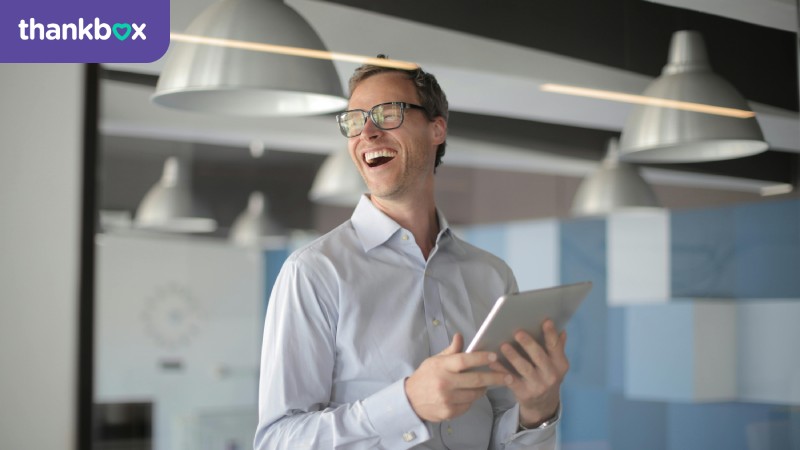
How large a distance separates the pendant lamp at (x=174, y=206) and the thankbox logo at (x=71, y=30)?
0.43 m

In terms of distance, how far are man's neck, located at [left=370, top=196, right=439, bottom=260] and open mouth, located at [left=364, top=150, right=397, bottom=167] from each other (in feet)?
0.32

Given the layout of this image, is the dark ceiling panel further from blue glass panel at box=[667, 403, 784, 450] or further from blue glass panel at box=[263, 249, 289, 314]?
blue glass panel at box=[667, 403, 784, 450]

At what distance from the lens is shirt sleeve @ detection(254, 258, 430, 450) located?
1.91 meters

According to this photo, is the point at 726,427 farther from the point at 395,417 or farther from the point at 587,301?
the point at 395,417

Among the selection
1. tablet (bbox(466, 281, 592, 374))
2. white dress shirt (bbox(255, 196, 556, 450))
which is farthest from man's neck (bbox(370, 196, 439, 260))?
tablet (bbox(466, 281, 592, 374))

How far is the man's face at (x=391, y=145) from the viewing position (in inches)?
86.0

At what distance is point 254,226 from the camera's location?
10.1 ft

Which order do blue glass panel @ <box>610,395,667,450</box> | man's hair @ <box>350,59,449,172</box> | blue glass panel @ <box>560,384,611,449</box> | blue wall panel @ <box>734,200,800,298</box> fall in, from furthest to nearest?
blue wall panel @ <box>734,200,800,298</box> < blue glass panel @ <box>610,395,667,450</box> < blue glass panel @ <box>560,384,611,449</box> < man's hair @ <box>350,59,449,172</box>

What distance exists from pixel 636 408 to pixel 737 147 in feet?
3.23

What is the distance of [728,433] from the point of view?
137 inches

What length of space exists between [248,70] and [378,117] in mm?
788

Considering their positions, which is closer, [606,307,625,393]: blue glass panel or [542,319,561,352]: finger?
[542,319,561,352]: finger

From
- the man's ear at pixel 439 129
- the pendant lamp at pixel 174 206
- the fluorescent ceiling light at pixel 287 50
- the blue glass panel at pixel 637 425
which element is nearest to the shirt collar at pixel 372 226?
the man's ear at pixel 439 129

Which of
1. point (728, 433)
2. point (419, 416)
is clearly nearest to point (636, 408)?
point (728, 433)
